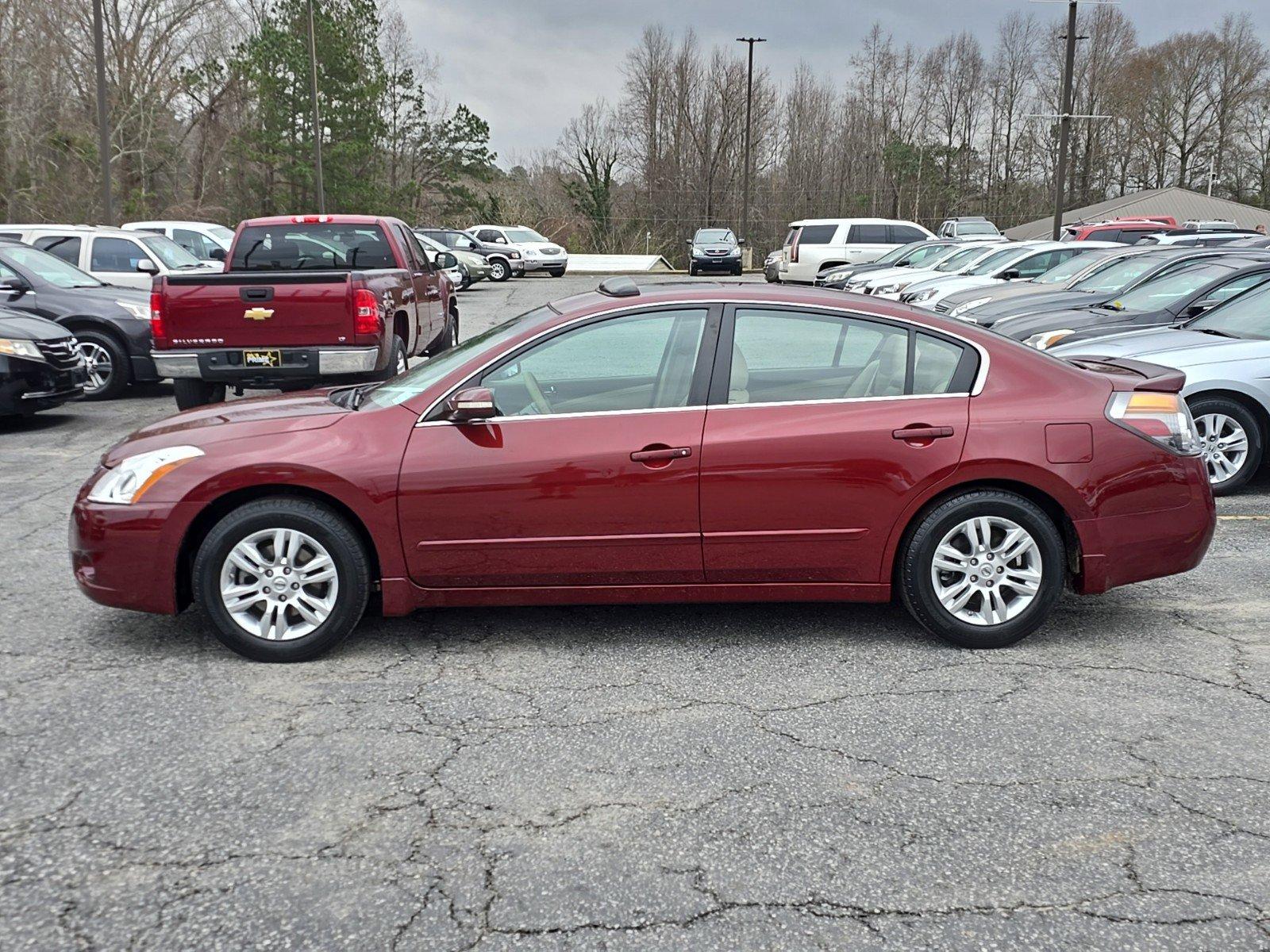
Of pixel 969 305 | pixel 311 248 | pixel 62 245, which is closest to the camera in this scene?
pixel 311 248

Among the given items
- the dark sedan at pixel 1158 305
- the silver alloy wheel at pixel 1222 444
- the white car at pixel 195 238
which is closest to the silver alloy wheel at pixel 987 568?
the silver alloy wheel at pixel 1222 444

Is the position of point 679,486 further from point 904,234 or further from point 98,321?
point 904,234

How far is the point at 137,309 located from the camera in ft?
40.6

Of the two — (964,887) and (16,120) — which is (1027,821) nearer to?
(964,887)

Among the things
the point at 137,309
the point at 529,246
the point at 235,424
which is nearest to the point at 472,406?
the point at 235,424

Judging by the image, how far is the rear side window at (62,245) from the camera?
598 inches

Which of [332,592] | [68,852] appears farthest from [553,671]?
[68,852]

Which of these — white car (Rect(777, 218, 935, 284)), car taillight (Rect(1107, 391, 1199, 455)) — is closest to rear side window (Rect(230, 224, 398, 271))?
car taillight (Rect(1107, 391, 1199, 455))

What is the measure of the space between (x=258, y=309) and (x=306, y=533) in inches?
225

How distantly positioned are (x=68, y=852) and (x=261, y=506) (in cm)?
173

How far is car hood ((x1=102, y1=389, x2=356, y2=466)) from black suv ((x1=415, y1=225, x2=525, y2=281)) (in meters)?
29.8

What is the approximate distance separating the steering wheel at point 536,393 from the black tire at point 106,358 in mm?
8865

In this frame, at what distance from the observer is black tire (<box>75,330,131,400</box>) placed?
1225 cm

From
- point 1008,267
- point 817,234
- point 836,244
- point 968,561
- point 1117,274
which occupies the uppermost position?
point 817,234
